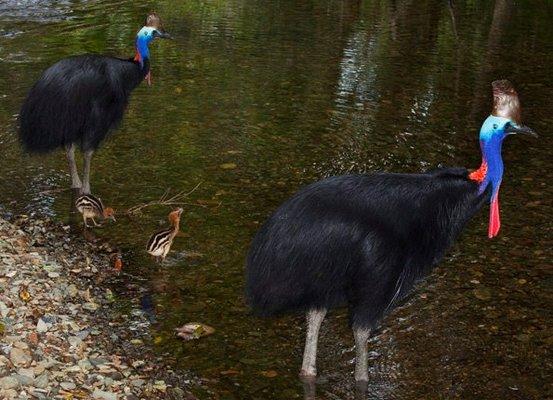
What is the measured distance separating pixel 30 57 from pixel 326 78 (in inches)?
166

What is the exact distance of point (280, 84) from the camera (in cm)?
1240

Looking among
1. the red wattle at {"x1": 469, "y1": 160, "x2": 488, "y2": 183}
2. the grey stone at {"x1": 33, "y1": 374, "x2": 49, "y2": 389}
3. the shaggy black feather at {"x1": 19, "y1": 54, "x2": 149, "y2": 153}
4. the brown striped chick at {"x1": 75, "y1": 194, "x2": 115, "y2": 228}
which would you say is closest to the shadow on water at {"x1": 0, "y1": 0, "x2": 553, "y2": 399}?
the brown striped chick at {"x1": 75, "y1": 194, "x2": 115, "y2": 228}

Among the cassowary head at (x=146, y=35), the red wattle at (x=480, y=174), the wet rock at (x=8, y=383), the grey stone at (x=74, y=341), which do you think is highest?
the red wattle at (x=480, y=174)

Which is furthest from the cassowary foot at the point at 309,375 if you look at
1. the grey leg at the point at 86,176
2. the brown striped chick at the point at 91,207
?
the grey leg at the point at 86,176

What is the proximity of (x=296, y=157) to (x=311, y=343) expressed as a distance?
4.23 meters

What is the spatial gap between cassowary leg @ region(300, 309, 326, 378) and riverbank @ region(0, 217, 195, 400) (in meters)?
0.71

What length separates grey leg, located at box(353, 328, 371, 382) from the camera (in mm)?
5414

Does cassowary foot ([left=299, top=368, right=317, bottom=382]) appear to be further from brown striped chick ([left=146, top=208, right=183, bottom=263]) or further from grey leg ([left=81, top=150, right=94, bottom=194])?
grey leg ([left=81, top=150, right=94, bottom=194])

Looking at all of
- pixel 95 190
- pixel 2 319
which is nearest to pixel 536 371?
pixel 2 319

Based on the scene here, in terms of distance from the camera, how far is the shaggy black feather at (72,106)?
8.23 m

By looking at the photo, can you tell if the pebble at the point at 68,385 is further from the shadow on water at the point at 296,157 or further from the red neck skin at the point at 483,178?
the red neck skin at the point at 483,178

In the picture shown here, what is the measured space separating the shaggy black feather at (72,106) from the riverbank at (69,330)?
44.7 inches

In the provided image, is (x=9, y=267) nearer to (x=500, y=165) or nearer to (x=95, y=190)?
(x=95, y=190)

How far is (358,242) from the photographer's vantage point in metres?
5.28
